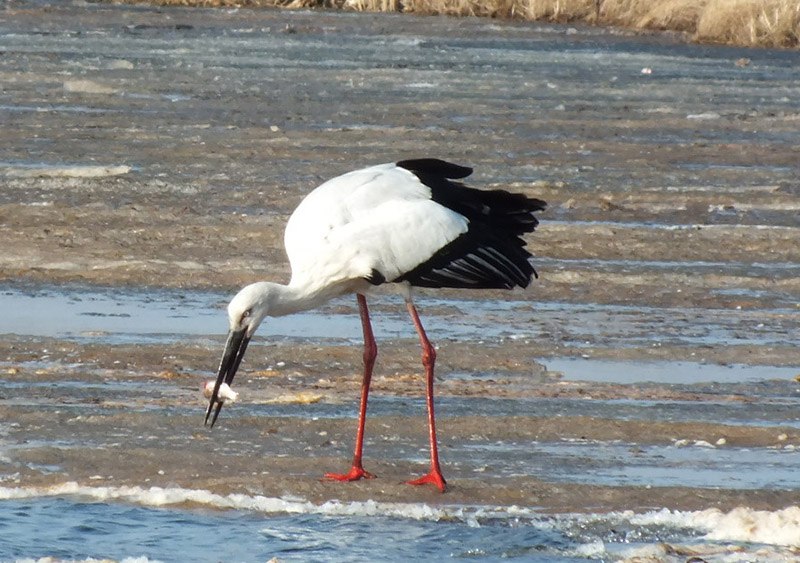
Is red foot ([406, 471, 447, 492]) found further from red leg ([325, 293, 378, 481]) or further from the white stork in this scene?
red leg ([325, 293, 378, 481])

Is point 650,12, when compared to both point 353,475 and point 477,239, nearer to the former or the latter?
point 477,239

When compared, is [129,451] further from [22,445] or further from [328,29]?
[328,29]

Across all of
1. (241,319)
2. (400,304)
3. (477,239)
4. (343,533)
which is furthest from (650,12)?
(343,533)

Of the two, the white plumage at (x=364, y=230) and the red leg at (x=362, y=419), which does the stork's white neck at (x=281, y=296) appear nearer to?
the white plumage at (x=364, y=230)

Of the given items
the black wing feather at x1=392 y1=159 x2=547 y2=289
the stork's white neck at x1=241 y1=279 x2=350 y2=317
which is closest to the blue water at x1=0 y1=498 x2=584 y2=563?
the stork's white neck at x1=241 y1=279 x2=350 y2=317

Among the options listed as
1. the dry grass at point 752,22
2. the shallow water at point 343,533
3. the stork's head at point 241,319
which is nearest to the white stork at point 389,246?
the stork's head at point 241,319

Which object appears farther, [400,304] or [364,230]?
[400,304]

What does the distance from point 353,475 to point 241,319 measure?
843 mm

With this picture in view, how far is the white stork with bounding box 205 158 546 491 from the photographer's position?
7586mm

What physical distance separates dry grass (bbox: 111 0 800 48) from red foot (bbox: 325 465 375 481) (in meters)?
27.1

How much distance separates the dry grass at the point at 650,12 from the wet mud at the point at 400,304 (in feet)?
26.4

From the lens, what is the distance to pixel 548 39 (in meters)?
35.2

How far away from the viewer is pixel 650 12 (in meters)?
37.5

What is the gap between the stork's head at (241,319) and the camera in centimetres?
735
